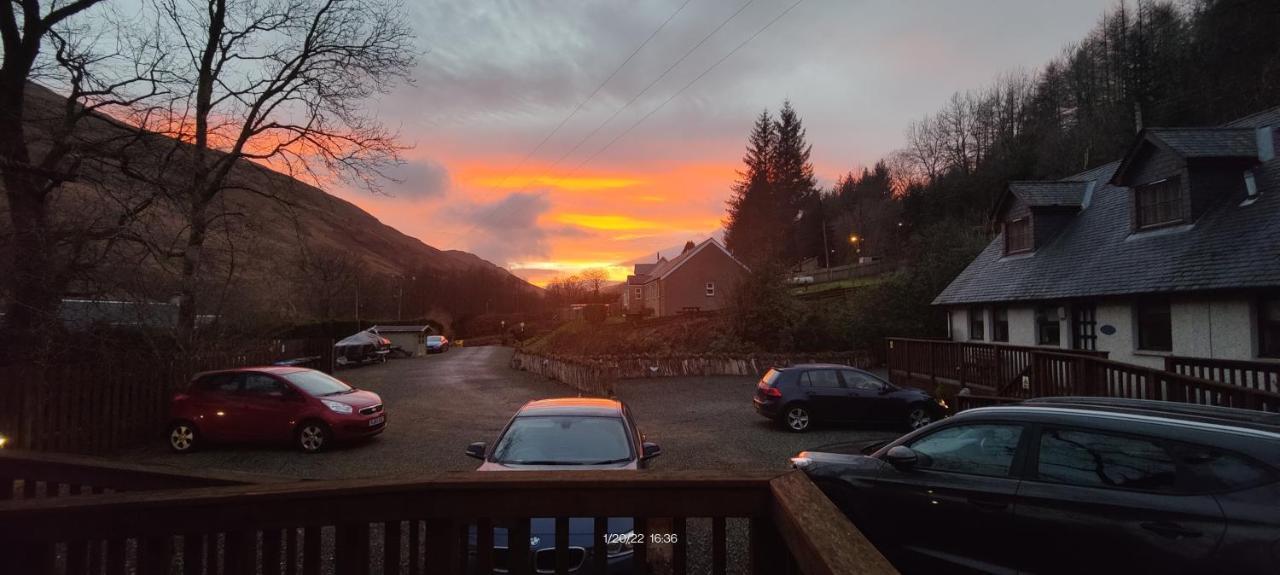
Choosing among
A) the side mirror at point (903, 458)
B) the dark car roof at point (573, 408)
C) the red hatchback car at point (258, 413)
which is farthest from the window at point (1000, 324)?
the red hatchback car at point (258, 413)

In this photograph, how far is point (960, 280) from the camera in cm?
2130

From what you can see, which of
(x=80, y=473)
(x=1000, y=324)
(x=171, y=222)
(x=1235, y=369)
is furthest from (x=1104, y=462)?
(x=1000, y=324)

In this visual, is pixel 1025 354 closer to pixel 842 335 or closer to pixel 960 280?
pixel 960 280

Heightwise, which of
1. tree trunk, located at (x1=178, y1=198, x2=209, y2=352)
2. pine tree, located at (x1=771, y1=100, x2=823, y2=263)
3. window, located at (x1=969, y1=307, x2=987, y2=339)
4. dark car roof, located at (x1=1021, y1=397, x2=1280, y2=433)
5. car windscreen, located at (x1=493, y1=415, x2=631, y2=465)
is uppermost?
pine tree, located at (x1=771, y1=100, x2=823, y2=263)

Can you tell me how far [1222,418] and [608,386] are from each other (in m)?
17.8

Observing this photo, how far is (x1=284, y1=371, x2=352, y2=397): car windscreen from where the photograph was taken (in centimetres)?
1183

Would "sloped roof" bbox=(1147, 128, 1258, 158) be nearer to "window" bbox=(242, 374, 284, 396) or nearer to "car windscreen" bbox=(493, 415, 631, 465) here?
"car windscreen" bbox=(493, 415, 631, 465)

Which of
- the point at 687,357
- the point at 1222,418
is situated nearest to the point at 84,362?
the point at 1222,418

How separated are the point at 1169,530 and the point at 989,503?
0.99 m

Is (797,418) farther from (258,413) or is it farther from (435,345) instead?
(435,345)

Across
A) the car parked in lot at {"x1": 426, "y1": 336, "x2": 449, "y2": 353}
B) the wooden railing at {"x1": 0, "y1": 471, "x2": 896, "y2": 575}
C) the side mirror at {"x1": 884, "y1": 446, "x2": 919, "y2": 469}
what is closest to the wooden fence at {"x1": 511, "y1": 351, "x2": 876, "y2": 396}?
the side mirror at {"x1": 884, "y1": 446, "x2": 919, "y2": 469}

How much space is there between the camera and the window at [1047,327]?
649 inches

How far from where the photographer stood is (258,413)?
11.5 meters

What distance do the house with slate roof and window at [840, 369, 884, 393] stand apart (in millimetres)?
5789
